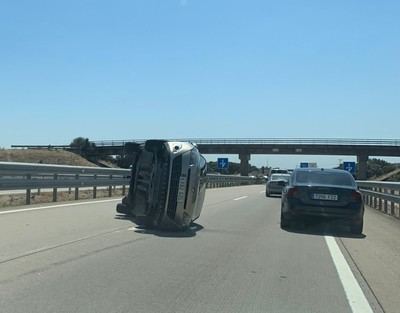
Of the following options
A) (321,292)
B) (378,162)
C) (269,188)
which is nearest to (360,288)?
(321,292)

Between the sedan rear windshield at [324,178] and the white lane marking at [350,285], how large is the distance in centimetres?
383

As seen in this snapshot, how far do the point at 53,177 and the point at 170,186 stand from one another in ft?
25.3

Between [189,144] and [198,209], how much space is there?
159cm

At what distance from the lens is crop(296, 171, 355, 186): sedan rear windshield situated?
15227 mm

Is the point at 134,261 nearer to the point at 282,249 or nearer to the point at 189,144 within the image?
the point at 282,249

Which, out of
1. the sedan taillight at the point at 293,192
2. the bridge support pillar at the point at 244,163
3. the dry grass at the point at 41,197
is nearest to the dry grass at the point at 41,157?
the bridge support pillar at the point at 244,163

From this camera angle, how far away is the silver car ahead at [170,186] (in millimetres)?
12898

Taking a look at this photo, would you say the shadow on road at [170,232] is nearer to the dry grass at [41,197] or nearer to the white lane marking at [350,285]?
the white lane marking at [350,285]

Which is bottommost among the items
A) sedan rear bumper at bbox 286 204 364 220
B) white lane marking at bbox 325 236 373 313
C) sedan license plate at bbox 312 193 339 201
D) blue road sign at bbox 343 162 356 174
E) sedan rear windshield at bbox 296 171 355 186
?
white lane marking at bbox 325 236 373 313

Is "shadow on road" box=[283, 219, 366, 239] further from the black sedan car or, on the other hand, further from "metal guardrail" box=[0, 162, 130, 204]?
"metal guardrail" box=[0, 162, 130, 204]

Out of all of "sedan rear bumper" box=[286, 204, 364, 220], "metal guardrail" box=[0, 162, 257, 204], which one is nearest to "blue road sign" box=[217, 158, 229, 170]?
"metal guardrail" box=[0, 162, 257, 204]

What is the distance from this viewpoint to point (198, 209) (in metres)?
14.0

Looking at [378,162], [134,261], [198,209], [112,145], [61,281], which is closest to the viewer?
[61,281]

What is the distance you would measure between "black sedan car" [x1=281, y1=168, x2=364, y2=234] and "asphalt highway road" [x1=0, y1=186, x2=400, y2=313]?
0.57 meters
